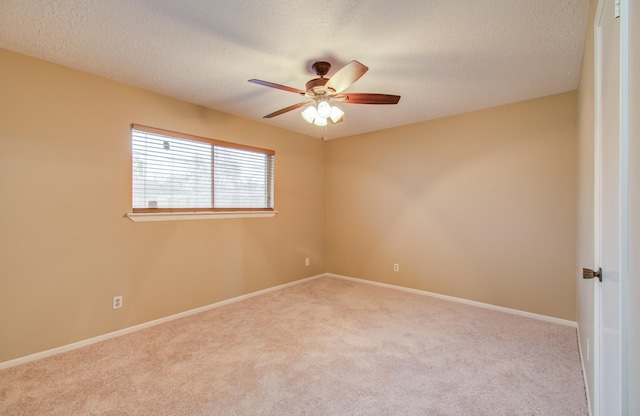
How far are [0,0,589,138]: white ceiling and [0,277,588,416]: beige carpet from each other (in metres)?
2.42

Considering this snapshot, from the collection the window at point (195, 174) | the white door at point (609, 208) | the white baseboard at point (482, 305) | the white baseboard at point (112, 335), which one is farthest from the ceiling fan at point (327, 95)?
the white baseboard at point (482, 305)

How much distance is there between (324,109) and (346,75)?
0.42m

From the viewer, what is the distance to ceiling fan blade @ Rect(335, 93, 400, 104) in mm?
2271

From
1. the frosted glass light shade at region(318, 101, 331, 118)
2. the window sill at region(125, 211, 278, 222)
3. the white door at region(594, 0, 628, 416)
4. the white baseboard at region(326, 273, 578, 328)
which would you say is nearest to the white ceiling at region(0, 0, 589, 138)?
the frosted glass light shade at region(318, 101, 331, 118)

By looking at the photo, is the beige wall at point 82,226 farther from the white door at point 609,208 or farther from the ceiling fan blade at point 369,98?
the white door at point 609,208

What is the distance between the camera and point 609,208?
117 cm

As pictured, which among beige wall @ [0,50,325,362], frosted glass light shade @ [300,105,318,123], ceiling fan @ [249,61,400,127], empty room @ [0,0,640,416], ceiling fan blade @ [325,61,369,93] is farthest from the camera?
frosted glass light shade @ [300,105,318,123]

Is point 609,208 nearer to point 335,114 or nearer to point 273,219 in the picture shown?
point 335,114

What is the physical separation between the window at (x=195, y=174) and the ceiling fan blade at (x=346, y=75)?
2.01 m

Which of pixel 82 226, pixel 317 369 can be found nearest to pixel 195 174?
pixel 82 226

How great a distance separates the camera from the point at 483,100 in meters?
3.33

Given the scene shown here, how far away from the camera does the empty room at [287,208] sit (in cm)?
181

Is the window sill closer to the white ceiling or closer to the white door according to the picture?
the white ceiling

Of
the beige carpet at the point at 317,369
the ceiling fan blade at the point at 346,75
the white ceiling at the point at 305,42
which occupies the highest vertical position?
the white ceiling at the point at 305,42
